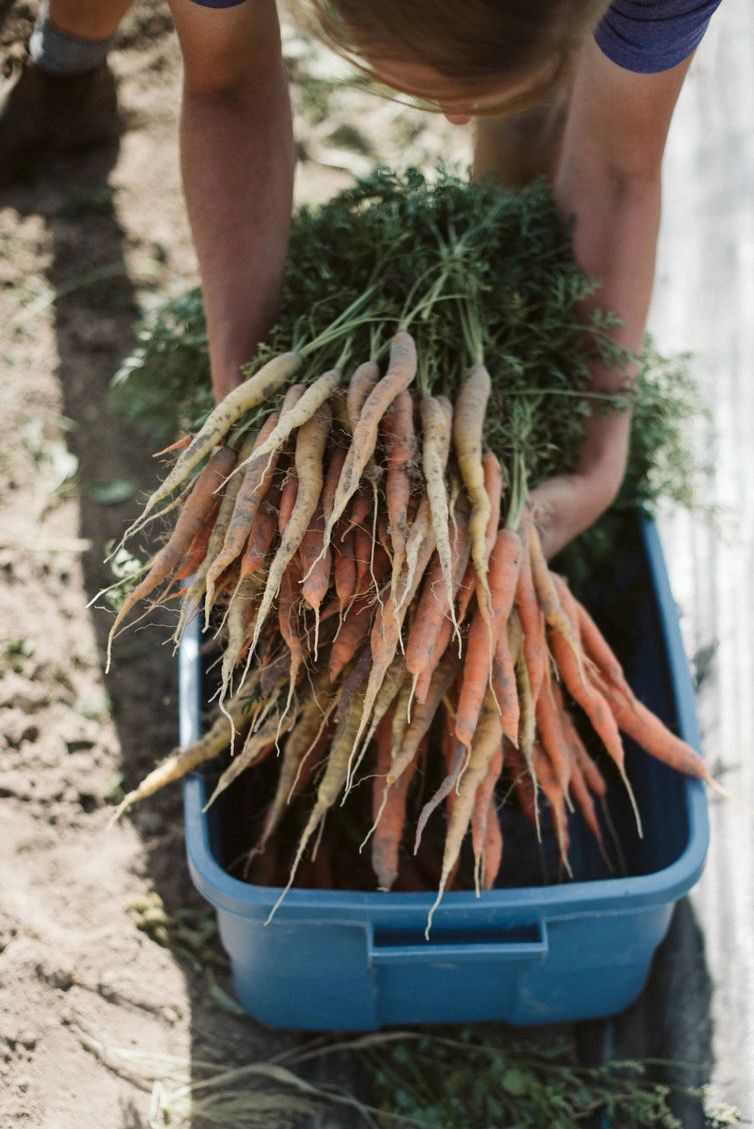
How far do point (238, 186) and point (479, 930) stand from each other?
1058mm

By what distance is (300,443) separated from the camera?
1227 mm

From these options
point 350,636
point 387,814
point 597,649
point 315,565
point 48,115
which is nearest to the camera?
point 315,565

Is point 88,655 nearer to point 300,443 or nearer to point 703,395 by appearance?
point 300,443

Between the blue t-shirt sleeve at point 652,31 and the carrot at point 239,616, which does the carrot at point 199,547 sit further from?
the blue t-shirt sleeve at point 652,31

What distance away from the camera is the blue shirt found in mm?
1216

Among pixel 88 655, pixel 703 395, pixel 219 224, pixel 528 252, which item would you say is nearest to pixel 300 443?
pixel 219 224

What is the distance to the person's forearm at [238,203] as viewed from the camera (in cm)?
141

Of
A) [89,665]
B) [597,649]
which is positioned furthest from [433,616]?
[89,665]

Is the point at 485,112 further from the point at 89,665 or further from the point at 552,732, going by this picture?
the point at 89,665

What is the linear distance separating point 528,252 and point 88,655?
105cm

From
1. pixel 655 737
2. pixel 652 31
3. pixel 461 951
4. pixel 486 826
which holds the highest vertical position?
pixel 652 31

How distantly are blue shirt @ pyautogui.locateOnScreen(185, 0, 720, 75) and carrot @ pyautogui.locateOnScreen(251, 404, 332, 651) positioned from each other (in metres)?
0.52

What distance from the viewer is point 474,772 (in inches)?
51.5

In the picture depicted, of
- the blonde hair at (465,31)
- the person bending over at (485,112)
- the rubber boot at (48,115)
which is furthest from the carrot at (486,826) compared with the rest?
the rubber boot at (48,115)
